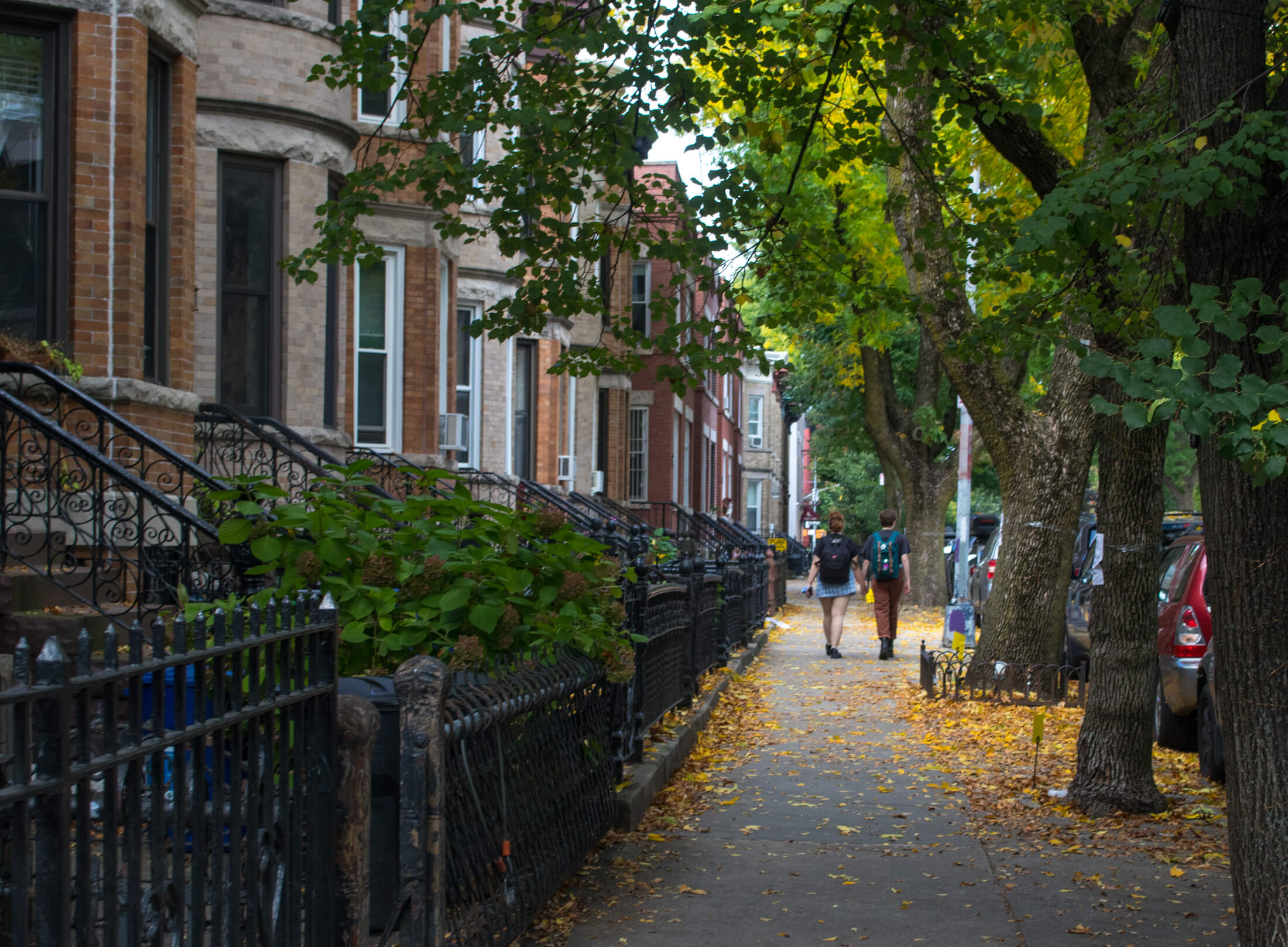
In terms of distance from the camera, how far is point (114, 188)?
31.0 ft

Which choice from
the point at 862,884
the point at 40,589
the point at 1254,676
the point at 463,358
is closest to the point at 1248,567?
the point at 1254,676

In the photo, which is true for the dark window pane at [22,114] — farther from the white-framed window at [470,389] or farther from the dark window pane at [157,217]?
the white-framed window at [470,389]

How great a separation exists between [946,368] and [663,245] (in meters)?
4.95

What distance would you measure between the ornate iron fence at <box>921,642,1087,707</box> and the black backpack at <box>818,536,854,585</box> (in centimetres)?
426

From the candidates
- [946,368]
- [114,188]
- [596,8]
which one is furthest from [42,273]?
[946,368]

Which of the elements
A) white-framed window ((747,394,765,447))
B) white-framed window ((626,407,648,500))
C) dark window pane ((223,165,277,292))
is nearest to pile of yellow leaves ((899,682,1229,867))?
dark window pane ((223,165,277,292))

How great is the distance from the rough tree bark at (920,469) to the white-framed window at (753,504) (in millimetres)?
27748

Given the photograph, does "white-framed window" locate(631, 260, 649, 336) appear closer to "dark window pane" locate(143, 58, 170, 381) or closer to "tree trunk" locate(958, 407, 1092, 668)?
"tree trunk" locate(958, 407, 1092, 668)

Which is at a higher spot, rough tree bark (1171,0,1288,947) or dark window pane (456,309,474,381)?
dark window pane (456,309,474,381)

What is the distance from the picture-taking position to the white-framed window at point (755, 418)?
199 ft

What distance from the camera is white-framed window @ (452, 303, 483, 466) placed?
19719 millimetres

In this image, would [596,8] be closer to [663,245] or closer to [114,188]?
[663,245]

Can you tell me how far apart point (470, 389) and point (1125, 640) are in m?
13.2

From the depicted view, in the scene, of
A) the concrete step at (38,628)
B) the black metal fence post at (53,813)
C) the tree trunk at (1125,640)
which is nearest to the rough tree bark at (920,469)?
the tree trunk at (1125,640)
